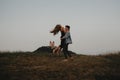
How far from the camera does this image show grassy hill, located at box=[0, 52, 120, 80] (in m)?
13.9

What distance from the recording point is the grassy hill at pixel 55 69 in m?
13.9

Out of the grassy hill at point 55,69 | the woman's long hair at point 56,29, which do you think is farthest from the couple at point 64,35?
the grassy hill at point 55,69

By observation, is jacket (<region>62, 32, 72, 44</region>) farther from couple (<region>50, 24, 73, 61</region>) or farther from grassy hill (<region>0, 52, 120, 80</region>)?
grassy hill (<region>0, 52, 120, 80</region>)

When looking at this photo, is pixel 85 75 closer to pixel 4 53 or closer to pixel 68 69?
pixel 68 69

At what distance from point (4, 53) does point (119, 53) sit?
10264mm

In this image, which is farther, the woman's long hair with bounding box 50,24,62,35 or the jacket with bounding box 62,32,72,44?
the woman's long hair with bounding box 50,24,62,35

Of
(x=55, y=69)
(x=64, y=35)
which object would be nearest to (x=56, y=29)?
(x=64, y=35)

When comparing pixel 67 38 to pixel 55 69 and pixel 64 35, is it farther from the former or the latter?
pixel 55 69

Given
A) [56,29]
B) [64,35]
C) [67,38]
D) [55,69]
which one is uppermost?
[56,29]

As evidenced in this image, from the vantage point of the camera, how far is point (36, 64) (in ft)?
55.9

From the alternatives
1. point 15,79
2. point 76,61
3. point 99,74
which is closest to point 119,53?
point 76,61

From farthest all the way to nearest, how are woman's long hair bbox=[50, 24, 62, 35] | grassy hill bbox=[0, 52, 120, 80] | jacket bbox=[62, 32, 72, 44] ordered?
1. woman's long hair bbox=[50, 24, 62, 35]
2. jacket bbox=[62, 32, 72, 44]
3. grassy hill bbox=[0, 52, 120, 80]

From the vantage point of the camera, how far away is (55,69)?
1542cm

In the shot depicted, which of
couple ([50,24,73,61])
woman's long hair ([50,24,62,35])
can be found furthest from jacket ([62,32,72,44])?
woman's long hair ([50,24,62,35])
